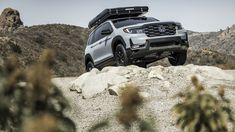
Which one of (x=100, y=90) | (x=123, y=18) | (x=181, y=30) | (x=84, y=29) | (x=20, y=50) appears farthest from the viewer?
(x=84, y=29)

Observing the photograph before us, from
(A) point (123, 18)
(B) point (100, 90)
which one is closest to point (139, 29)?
(A) point (123, 18)

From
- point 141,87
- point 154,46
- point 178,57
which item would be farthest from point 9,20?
point 141,87

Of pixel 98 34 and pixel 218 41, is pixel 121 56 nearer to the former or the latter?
pixel 98 34

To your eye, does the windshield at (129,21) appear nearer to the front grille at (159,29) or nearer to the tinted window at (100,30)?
the tinted window at (100,30)

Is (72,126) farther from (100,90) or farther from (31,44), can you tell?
(31,44)

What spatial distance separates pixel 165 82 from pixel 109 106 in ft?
6.39

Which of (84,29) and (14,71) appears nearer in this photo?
(14,71)

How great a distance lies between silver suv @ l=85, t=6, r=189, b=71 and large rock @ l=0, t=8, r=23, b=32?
167 feet

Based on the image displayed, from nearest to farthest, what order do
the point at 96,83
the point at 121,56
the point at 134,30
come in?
the point at 96,83
the point at 134,30
the point at 121,56

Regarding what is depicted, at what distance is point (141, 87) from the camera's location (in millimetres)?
11602

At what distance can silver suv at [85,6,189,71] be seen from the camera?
13.8 metres

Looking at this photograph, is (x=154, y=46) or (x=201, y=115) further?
(x=154, y=46)

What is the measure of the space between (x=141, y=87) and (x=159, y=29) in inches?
115

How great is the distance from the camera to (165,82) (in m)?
12.2
